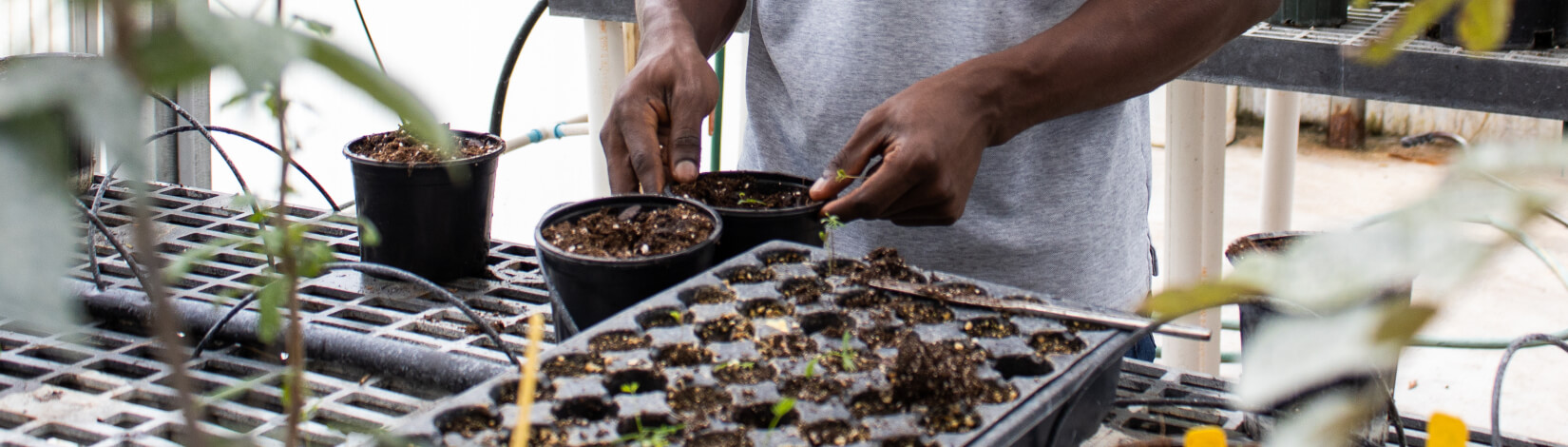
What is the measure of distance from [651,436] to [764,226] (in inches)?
11.3

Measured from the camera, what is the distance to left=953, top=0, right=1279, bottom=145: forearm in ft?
3.25

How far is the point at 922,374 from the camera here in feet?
2.10

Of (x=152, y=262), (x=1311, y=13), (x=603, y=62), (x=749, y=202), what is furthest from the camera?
(x=603, y=62)

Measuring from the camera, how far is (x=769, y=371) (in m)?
0.68

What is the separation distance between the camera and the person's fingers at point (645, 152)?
1021mm

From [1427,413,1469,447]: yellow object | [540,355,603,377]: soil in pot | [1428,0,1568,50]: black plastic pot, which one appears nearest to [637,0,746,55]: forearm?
[540,355,603,377]: soil in pot

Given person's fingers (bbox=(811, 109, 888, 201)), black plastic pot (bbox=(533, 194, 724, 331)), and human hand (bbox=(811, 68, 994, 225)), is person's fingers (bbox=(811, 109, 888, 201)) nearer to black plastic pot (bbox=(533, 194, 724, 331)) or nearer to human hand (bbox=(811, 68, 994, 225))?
human hand (bbox=(811, 68, 994, 225))

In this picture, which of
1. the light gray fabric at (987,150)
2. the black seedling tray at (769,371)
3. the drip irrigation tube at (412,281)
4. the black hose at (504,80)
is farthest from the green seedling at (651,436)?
the black hose at (504,80)

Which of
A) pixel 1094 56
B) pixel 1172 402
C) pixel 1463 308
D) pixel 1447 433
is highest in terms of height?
pixel 1094 56

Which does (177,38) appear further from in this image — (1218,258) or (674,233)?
(1218,258)

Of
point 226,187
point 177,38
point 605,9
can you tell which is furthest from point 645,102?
point 226,187

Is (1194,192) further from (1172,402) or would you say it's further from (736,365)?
(736,365)

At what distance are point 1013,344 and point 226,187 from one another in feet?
9.36

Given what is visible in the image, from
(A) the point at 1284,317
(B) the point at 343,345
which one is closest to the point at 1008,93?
(A) the point at 1284,317
